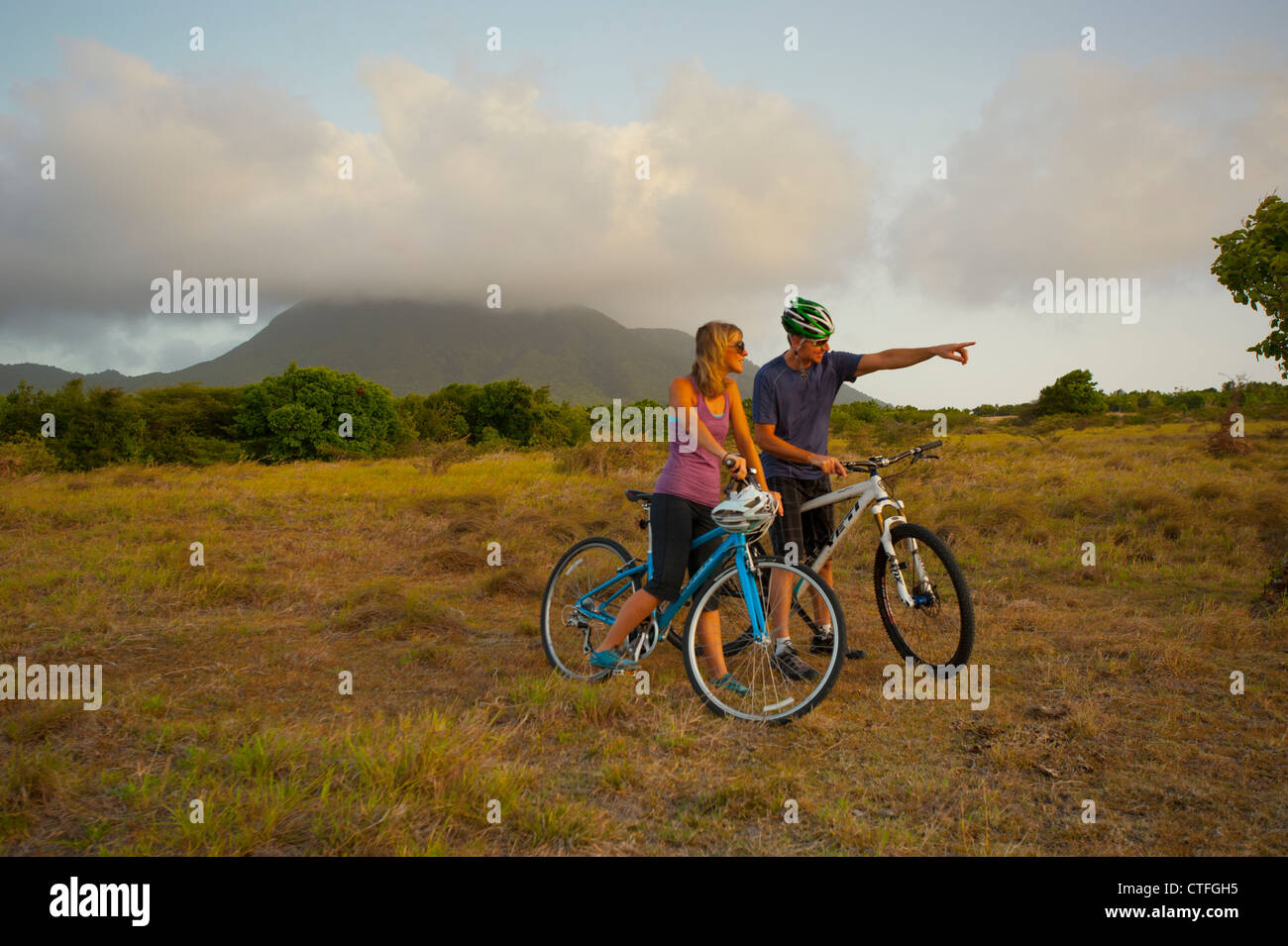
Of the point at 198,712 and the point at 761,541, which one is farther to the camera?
the point at 761,541

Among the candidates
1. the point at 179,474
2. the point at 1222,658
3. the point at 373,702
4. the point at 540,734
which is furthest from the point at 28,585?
the point at 179,474

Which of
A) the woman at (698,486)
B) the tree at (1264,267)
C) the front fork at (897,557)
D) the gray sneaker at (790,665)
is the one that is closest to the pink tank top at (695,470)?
the woman at (698,486)

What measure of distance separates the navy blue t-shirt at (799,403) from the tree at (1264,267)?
4591mm

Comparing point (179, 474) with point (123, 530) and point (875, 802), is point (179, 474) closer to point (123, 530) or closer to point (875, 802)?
point (123, 530)

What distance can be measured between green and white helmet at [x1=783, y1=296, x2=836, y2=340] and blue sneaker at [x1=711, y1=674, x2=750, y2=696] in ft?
7.21

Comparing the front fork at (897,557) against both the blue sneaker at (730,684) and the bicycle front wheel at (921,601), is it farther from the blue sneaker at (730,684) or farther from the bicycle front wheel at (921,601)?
the blue sneaker at (730,684)

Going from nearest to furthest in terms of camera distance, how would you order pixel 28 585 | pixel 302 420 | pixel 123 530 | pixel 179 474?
pixel 28 585 < pixel 123 530 < pixel 179 474 < pixel 302 420

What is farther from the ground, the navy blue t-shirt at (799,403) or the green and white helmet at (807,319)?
the green and white helmet at (807,319)

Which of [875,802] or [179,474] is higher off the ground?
[179,474]

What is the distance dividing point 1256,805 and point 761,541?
3994 mm

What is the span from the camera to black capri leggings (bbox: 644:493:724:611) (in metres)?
4.47

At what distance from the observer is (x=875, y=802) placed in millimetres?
3332

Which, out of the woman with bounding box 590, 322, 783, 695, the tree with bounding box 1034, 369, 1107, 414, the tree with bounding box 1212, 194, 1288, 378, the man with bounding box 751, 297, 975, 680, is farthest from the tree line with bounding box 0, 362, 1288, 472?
the woman with bounding box 590, 322, 783, 695

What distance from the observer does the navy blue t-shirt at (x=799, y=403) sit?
16.9 ft
